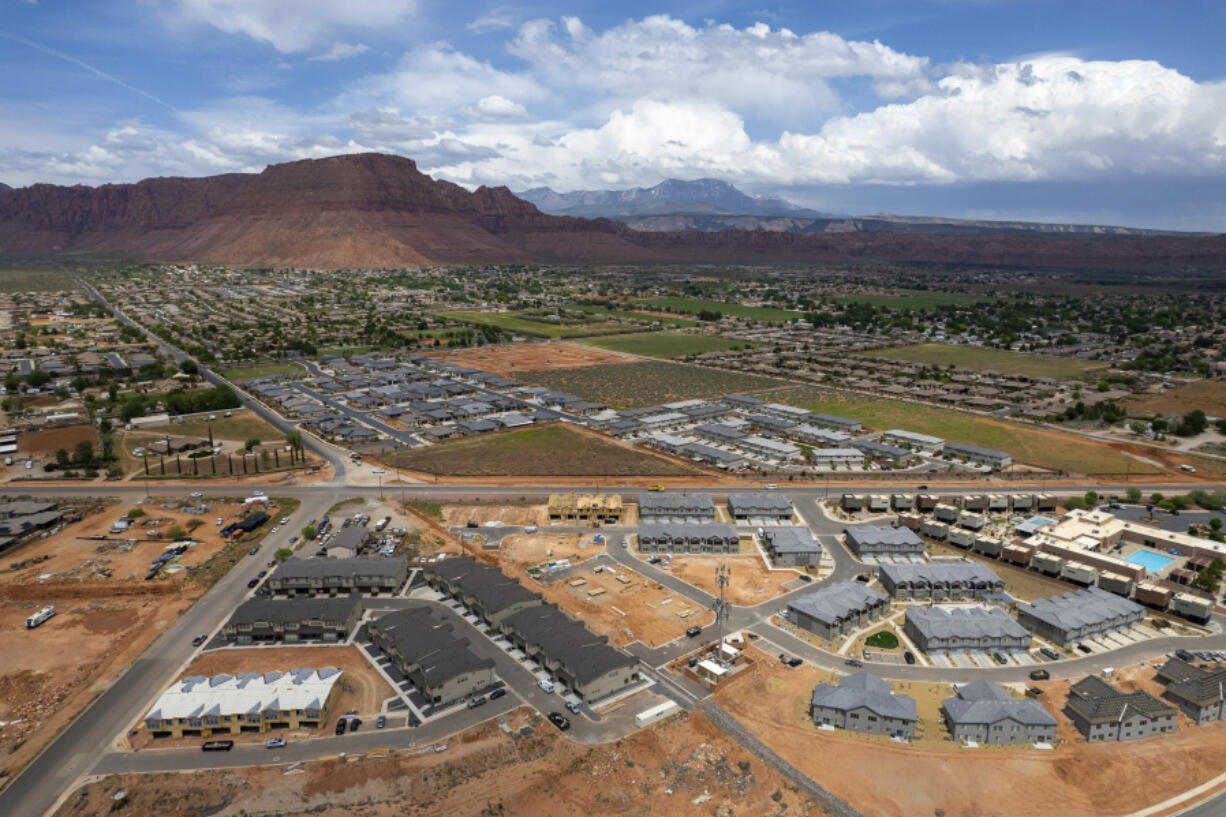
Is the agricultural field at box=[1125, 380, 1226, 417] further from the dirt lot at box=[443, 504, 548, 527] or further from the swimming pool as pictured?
the dirt lot at box=[443, 504, 548, 527]

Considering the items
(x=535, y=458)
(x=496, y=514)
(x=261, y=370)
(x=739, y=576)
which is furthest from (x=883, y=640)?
(x=261, y=370)

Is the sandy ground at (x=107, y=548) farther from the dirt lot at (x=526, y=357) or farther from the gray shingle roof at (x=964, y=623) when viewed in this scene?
the dirt lot at (x=526, y=357)

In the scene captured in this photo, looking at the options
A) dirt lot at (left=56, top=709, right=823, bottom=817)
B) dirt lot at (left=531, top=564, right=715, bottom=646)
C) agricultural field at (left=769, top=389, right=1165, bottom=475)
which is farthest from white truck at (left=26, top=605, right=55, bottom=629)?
agricultural field at (left=769, top=389, right=1165, bottom=475)

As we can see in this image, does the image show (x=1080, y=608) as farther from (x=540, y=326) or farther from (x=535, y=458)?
(x=540, y=326)

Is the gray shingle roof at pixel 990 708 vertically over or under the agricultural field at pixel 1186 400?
under

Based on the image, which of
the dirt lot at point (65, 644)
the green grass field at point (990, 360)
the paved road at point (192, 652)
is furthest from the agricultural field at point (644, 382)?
the dirt lot at point (65, 644)

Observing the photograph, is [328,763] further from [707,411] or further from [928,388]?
[928,388]

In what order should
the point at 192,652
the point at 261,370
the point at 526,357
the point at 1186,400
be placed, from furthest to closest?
the point at 526,357
the point at 261,370
the point at 1186,400
the point at 192,652
